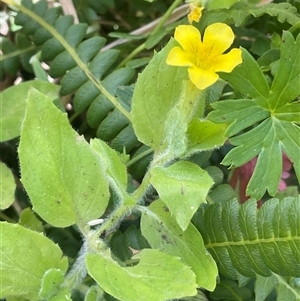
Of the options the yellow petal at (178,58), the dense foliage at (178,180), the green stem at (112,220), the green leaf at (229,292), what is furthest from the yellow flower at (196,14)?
the green leaf at (229,292)

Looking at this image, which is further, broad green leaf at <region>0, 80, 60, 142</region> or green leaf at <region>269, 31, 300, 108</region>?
broad green leaf at <region>0, 80, 60, 142</region>

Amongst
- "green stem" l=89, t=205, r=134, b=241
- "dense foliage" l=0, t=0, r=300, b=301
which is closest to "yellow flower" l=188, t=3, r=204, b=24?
"dense foliage" l=0, t=0, r=300, b=301

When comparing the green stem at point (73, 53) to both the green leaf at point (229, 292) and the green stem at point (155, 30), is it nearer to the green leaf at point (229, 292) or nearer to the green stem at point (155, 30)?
the green stem at point (155, 30)

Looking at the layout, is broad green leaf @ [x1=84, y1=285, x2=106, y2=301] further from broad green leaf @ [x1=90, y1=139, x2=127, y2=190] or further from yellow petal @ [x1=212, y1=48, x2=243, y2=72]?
yellow petal @ [x1=212, y1=48, x2=243, y2=72]

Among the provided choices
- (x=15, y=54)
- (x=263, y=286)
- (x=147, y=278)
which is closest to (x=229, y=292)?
(x=263, y=286)

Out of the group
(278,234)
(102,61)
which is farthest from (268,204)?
(102,61)

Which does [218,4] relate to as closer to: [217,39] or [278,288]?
[217,39]
